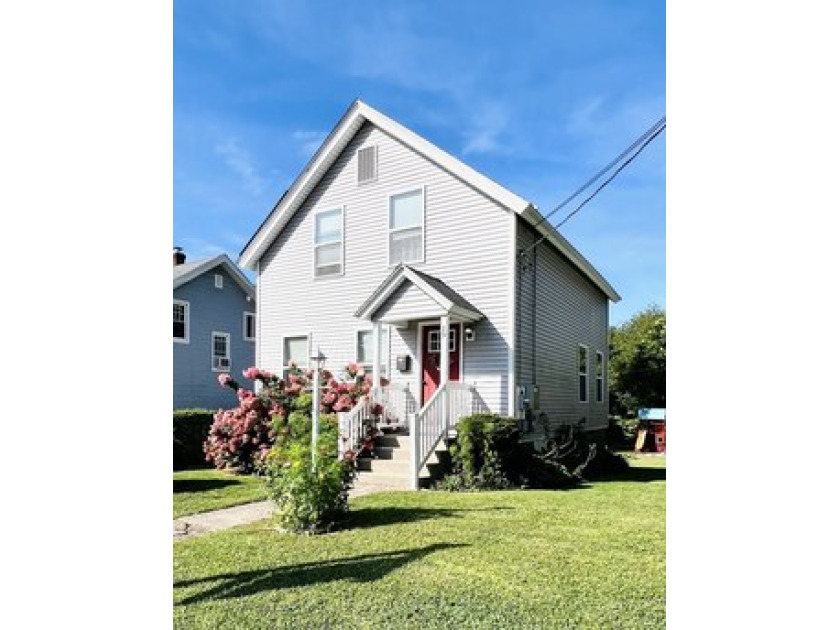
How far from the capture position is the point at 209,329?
1386cm

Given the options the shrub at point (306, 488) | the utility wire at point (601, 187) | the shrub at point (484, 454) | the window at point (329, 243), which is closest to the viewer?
the utility wire at point (601, 187)

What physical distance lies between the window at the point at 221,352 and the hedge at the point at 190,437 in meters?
3.84

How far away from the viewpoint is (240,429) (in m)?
8.59

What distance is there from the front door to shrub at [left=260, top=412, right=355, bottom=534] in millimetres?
3755

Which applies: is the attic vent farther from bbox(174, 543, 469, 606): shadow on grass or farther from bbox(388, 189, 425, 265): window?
bbox(174, 543, 469, 606): shadow on grass

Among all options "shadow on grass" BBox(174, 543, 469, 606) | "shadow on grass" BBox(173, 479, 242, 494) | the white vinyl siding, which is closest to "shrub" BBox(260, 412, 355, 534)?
"shadow on grass" BBox(174, 543, 469, 606)

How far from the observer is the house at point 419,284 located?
789 cm

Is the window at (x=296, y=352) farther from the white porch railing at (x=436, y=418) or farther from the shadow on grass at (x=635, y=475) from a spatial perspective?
the shadow on grass at (x=635, y=475)

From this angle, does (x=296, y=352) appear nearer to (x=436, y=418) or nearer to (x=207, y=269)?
(x=436, y=418)

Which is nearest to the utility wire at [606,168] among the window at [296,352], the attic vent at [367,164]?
the attic vent at [367,164]

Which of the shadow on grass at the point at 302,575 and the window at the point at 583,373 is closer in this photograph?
the shadow on grass at the point at 302,575

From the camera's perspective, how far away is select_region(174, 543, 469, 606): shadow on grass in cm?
300
